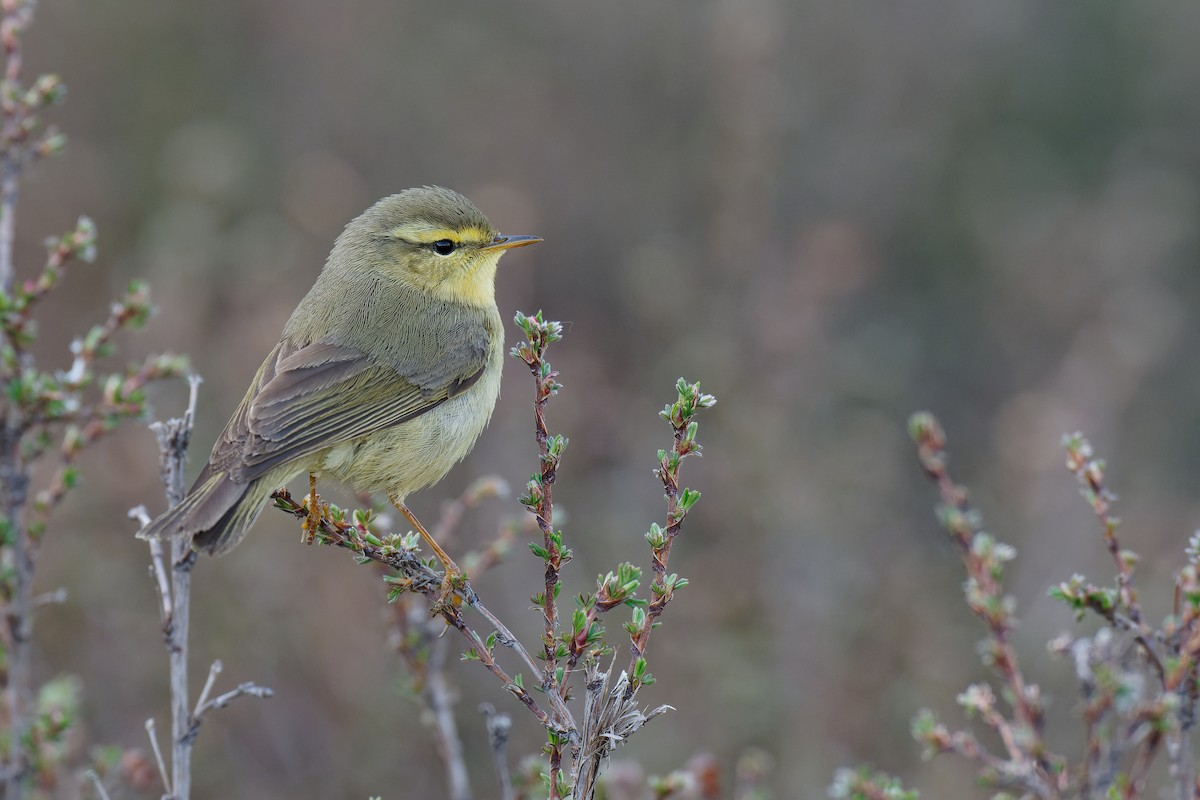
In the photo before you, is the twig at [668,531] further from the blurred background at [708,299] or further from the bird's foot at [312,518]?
the bird's foot at [312,518]

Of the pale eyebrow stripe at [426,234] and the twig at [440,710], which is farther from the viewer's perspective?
the pale eyebrow stripe at [426,234]

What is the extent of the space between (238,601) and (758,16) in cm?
421

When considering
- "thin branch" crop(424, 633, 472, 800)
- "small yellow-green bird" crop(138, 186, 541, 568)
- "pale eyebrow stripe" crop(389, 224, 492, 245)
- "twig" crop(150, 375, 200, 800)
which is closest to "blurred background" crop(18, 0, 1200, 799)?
"thin branch" crop(424, 633, 472, 800)

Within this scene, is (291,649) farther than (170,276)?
No

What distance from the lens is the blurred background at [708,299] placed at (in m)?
5.85

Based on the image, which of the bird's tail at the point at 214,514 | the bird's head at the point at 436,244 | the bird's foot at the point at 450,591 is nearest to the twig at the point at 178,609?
the bird's tail at the point at 214,514

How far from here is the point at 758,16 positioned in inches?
268

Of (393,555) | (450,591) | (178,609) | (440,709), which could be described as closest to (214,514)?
(178,609)

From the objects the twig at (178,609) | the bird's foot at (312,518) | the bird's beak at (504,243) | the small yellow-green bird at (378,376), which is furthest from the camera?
the bird's beak at (504,243)

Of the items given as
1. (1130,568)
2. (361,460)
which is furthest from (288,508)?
(1130,568)

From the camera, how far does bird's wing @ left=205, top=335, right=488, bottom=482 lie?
385 cm

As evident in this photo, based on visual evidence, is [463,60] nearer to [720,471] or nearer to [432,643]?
[720,471]

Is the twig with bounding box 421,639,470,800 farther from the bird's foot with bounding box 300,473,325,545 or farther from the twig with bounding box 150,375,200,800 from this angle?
the twig with bounding box 150,375,200,800

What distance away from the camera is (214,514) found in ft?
11.2
